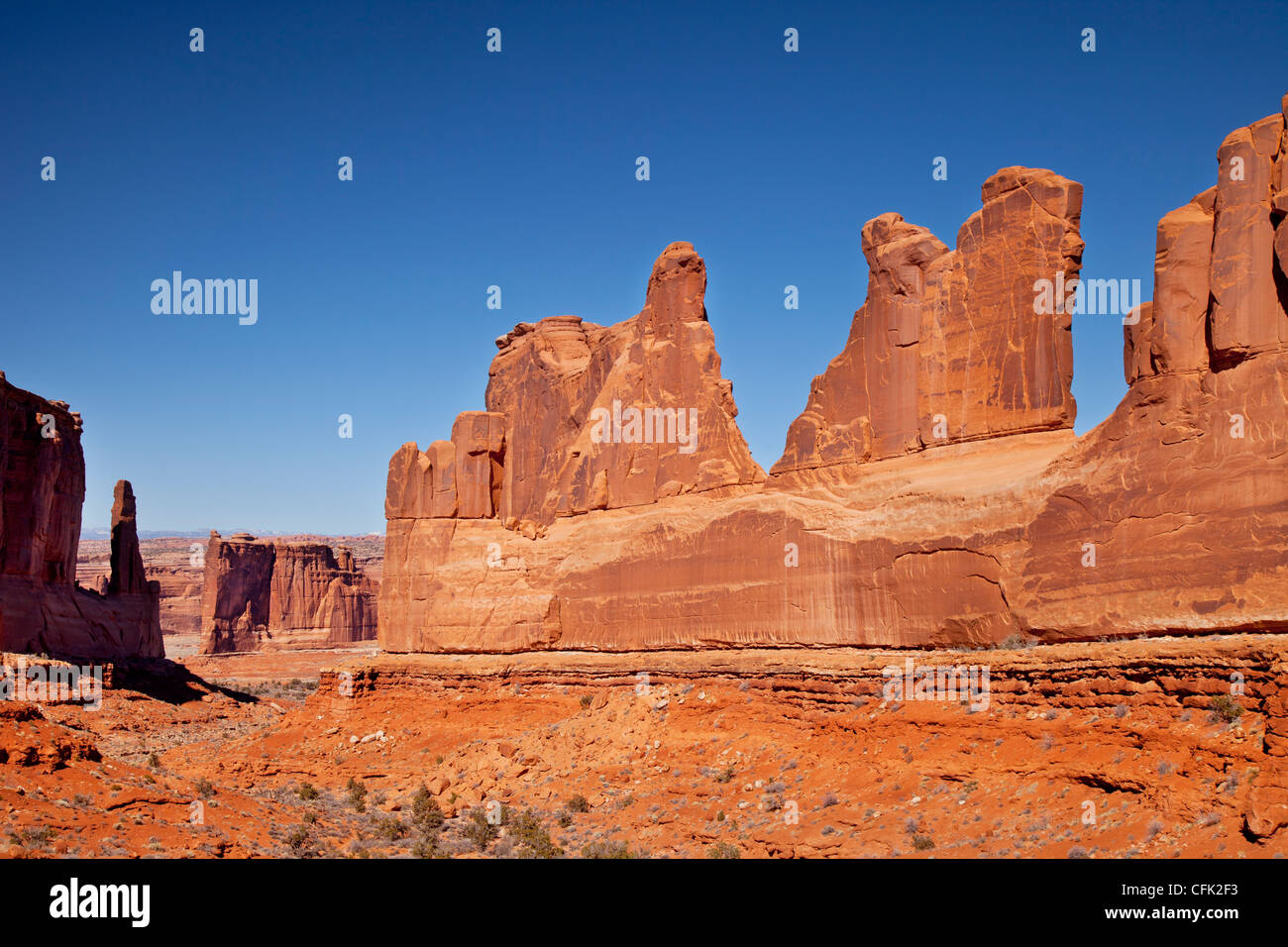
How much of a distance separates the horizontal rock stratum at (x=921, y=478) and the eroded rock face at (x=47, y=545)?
19.2m

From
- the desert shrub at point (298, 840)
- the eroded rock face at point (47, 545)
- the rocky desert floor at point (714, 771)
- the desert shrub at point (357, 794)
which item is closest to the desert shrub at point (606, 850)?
the rocky desert floor at point (714, 771)

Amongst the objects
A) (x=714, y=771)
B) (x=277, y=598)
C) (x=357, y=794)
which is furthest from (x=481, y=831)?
(x=277, y=598)

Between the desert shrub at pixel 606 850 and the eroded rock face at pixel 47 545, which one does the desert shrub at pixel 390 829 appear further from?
the eroded rock face at pixel 47 545

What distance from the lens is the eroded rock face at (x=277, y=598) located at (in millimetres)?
93250

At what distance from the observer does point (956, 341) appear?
23078 mm

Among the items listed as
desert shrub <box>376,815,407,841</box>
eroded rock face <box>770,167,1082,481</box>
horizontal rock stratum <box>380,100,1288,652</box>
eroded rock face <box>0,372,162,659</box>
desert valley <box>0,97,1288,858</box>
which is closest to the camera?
desert valley <box>0,97,1288,858</box>

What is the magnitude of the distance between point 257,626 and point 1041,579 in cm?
8664

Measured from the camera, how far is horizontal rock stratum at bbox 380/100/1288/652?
669 inches

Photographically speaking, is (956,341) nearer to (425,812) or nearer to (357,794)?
(425,812)

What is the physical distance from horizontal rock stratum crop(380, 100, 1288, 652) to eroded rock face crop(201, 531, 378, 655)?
61755 mm

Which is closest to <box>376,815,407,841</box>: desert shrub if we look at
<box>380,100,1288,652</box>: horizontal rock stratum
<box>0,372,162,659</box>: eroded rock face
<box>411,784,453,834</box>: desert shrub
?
<box>411,784,453,834</box>: desert shrub

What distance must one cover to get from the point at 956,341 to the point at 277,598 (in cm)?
8505

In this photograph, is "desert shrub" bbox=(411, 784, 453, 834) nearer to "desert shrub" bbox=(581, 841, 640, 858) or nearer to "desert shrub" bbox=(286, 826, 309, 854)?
"desert shrub" bbox=(286, 826, 309, 854)
